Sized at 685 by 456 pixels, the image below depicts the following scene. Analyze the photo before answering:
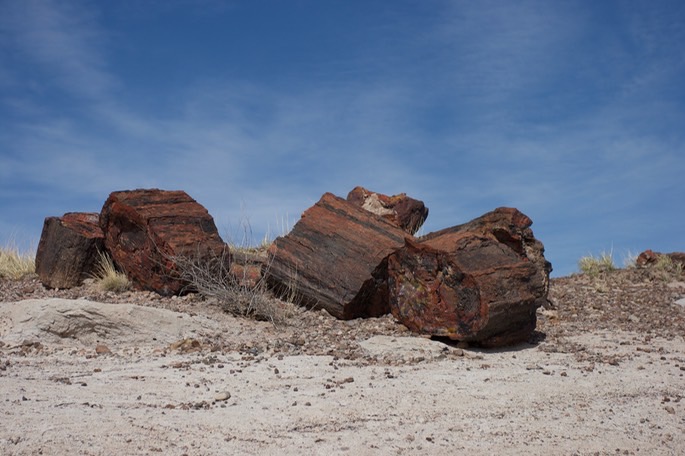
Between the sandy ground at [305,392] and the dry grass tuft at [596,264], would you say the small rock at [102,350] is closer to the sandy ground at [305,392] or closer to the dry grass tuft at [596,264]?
the sandy ground at [305,392]

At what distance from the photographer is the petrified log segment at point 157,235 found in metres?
10.6

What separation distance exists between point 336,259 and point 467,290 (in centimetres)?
243

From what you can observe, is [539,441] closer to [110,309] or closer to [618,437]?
[618,437]

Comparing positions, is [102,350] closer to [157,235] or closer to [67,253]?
[157,235]

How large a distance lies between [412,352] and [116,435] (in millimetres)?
3793

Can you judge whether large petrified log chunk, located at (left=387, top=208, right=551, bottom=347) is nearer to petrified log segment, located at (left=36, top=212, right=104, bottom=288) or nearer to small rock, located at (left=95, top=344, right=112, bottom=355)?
small rock, located at (left=95, top=344, right=112, bottom=355)

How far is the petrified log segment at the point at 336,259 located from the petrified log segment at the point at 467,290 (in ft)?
3.14

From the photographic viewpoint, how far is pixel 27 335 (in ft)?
27.4

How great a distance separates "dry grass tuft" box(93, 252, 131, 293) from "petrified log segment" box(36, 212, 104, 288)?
0.23 metres

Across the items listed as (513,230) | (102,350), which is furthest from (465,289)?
(102,350)

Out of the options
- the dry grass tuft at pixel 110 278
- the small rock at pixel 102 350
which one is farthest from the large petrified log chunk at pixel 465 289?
the dry grass tuft at pixel 110 278

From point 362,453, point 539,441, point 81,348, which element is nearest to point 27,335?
point 81,348

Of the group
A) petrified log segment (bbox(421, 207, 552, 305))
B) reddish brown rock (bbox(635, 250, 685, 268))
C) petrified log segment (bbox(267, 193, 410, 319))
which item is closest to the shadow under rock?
petrified log segment (bbox(267, 193, 410, 319))

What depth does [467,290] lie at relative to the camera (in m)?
8.28
